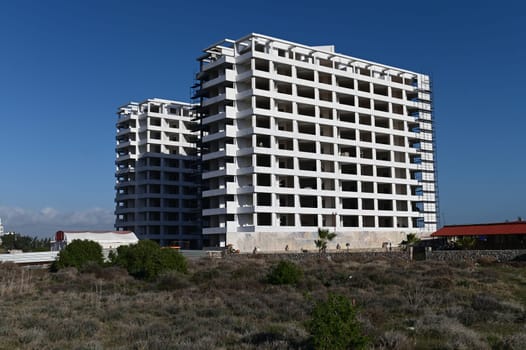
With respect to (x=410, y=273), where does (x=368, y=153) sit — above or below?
above

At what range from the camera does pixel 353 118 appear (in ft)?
269

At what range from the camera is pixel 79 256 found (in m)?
42.2

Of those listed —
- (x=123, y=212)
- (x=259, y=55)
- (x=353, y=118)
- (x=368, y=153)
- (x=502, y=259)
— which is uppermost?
(x=259, y=55)

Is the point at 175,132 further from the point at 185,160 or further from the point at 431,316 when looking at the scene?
the point at 431,316

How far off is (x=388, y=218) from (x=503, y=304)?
215 ft

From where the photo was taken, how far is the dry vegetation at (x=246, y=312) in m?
14.2

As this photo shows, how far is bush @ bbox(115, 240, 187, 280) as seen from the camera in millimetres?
34500

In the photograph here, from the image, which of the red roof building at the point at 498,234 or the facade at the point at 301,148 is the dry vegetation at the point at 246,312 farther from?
the facade at the point at 301,148

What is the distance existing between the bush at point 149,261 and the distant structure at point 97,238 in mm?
28228

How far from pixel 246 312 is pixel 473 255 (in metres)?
40.3

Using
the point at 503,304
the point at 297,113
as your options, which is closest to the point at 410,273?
the point at 503,304

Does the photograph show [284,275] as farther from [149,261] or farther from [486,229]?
[486,229]

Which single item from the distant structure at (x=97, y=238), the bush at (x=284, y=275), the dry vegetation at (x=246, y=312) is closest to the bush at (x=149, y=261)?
the dry vegetation at (x=246, y=312)

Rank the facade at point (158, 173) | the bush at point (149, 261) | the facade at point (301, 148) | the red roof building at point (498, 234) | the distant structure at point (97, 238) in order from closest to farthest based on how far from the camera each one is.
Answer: the bush at point (149, 261)
the red roof building at point (498, 234)
the distant structure at point (97, 238)
the facade at point (301, 148)
the facade at point (158, 173)
